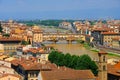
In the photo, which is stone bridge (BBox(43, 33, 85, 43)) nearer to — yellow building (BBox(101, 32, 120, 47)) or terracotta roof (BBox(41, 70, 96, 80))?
yellow building (BBox(101, 32, 120, 47))

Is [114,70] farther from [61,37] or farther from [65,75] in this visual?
[61,37]

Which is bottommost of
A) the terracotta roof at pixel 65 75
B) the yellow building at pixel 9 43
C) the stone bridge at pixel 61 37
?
the stone bridge at pixel 61 37

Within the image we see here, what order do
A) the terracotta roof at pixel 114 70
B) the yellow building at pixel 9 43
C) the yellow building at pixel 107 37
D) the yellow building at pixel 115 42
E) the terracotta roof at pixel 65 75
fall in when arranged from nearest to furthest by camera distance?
the terracotta roof at pixel 65 75 → the terracotta roof at pixel 114 70 → the yellow building at pixel 9 43 → the yellow building at pixel 115 42 → the yellow building at pixel 107 37

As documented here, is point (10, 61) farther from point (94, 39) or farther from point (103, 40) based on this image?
point (94, 39)

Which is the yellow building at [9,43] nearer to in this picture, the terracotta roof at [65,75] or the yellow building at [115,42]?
the yellow building at [115,42]

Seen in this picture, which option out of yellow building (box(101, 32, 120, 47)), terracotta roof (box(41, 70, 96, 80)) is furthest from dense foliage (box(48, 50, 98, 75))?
yellow building (box(101, 32, 120, 47))

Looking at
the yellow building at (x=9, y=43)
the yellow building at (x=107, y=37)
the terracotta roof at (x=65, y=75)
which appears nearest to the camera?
the terracotta roof at (x=65, y=75)

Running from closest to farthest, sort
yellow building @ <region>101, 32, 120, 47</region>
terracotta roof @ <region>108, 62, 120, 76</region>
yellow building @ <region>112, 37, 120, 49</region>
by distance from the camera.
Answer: terracotta roof @ <region>108, 62, 120, 76</region>
yellow building @ <region>112, 37, 120, 49</region>
yellow building @ <region>101, 32, 120, 47</region>

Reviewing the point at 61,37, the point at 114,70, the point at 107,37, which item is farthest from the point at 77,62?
the point at 61,37

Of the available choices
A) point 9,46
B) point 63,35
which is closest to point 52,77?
point 9,46

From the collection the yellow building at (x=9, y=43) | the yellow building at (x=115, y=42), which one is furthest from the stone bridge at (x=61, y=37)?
the yellow building at (x=9, y=43)

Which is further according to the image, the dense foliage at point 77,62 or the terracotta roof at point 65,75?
the dense foliage at point 77,62

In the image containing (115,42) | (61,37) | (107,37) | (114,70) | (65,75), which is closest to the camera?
(65,75)
